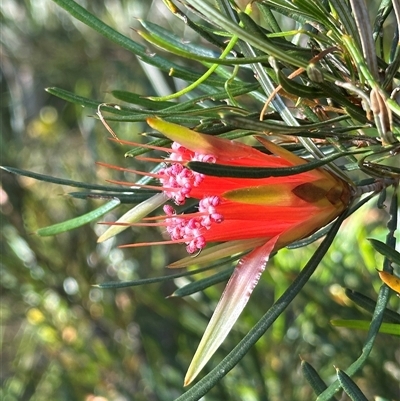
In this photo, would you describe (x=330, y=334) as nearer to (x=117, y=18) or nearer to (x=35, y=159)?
(x=117, y=18)

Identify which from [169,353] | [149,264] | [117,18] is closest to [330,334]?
[169,353]

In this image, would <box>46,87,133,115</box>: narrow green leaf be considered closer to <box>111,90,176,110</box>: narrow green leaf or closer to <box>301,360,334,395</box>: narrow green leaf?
<box>111,90,176,110</box>: narrow green leaf

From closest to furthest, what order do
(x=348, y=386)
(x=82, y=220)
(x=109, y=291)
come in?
(x=348, y=386) < (x=82, y=220) < (x=109, y=291)

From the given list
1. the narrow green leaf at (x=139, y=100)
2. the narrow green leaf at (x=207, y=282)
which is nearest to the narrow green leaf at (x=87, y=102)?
the narrow green leaf at (x=139, y=100)

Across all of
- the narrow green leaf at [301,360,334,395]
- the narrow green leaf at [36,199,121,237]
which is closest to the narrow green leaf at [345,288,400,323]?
the narrow green leaf at [301,360,334,395]

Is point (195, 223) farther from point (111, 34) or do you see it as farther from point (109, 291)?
point (109, 291)

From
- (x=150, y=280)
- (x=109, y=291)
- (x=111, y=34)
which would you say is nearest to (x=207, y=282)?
(x=150, y=280)
